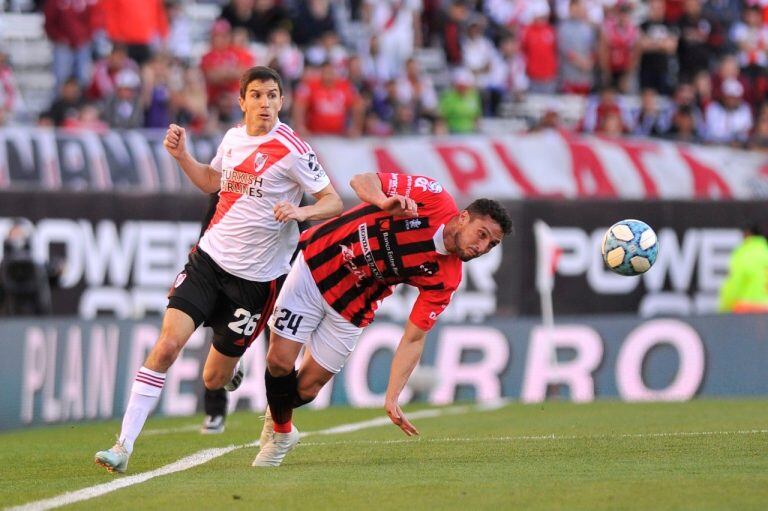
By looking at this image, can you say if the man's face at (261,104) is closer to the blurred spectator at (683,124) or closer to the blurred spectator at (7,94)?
the blurred spectator at (7,94)

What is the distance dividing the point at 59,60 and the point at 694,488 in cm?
1364

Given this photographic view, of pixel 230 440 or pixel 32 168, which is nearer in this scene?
pixel 230 440

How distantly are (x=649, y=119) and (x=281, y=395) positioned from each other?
13.7m

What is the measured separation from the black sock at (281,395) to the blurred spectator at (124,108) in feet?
32.3

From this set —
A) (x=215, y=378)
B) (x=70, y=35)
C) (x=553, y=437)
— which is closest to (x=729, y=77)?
(x=70, y=35)

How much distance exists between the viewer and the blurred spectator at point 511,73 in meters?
22.5

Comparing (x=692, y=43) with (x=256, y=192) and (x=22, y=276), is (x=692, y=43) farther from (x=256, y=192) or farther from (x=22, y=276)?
(x=256, y=192)

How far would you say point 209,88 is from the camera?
1958cm

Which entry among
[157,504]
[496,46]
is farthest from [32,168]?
[157,504]

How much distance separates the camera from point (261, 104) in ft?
30.3

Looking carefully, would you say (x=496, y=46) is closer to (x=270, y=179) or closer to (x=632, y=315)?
(x=632, y=315)

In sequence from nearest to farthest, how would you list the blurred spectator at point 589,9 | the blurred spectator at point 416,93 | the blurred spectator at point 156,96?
the blurred spectator at point 156,96
the blurred spectator at point 416,93
the blurred spectator at point 589,9

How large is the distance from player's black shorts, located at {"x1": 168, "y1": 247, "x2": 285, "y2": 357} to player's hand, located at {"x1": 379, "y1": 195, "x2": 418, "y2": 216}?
117cm

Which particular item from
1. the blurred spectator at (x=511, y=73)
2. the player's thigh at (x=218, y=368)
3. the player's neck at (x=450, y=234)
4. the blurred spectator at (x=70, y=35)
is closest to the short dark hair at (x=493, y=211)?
the player's neck at (x=450, y=234)
